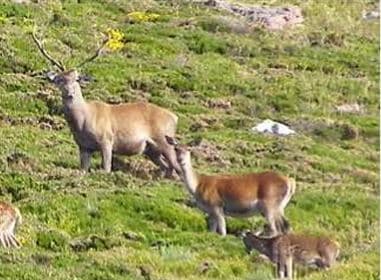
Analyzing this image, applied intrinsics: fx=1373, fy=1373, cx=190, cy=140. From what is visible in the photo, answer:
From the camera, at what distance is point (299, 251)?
16.7 m

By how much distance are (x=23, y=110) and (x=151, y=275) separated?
520 inches

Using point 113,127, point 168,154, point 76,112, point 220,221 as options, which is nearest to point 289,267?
point 220,221

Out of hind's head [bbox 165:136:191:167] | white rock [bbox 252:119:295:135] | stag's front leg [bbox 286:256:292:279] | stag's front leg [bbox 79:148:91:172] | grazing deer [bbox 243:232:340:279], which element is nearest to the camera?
stag's front leg [bbox 286:256:292:279]

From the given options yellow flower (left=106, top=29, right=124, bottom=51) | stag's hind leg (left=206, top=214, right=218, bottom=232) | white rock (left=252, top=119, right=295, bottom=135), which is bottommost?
yellow flower (left=106, top=29, right=124, bottom=51)

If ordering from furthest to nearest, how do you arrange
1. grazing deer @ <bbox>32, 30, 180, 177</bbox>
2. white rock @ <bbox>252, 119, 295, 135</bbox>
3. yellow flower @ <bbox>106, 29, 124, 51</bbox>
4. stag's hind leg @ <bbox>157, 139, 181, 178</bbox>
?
yellow flower @ <bbox>106, 29, 124, 51</bbox>, white rock @ <bbox>252, 119, 295, 135</bbox>, stag's hind leg @ <bbox>157, 139, 181, 178</bbox>, grazing deer @ <bbox>32, 30, 180, 177</bbox>

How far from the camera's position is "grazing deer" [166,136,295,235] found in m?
18.8

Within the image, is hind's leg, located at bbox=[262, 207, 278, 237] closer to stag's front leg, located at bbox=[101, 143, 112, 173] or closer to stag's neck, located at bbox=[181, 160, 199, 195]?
stag's neck, located at bbox=[181, 160, 199, 195]

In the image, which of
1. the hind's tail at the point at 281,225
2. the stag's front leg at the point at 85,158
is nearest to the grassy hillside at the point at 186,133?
the stag's front leg at the point at 85,158

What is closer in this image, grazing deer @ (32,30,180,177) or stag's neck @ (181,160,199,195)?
stag's neck @ (181,160,199,195)

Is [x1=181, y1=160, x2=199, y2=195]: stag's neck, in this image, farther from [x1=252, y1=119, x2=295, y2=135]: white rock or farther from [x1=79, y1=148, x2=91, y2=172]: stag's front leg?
[x1=252, y1=119, x2=295, y2=135]: white rock

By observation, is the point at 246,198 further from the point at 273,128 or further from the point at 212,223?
the point at 273,128

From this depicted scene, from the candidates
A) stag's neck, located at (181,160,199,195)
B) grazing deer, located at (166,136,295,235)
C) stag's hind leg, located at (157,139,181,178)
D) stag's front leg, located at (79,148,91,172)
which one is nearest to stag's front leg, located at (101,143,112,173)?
stag's front leg, located at (79,148,91,172)

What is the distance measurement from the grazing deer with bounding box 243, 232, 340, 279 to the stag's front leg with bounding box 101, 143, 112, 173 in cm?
622

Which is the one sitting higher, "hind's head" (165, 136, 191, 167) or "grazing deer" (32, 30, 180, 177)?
"hind's head" (165, 136, 191, 167)
